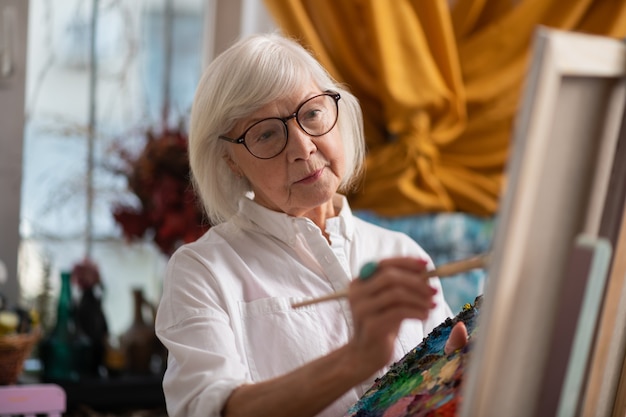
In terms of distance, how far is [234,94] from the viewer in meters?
1.52

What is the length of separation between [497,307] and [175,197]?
1754 mm

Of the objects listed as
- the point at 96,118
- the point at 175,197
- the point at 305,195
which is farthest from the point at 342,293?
the point at 96,118

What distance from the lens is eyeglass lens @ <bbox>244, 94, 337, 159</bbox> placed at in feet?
5.04

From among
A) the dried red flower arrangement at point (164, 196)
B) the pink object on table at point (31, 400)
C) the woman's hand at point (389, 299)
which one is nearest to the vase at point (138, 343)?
the dried red flower arrangement at point (164, 196)

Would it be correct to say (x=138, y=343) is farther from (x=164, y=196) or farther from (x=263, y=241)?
(x=263, y=241)

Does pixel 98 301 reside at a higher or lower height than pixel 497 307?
lower

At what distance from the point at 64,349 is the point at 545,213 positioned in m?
1.96

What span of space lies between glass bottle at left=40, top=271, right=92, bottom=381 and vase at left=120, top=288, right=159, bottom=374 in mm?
105

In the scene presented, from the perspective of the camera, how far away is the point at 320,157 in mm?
1555

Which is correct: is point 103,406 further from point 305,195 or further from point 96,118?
point 305,195

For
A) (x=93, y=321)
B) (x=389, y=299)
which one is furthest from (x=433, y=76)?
(x=389, y=299)

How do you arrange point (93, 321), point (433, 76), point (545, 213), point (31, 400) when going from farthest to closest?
point (93, 321) → point (433, 76) → point (31, 400) → point (545, 213)

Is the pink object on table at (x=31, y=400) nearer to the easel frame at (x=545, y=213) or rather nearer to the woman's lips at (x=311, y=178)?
the woman's lips at (x=311, y=178)

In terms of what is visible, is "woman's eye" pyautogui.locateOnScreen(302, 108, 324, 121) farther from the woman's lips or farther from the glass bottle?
the glass bottle
